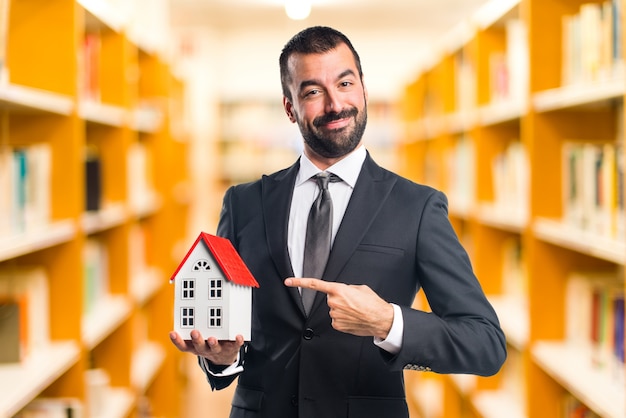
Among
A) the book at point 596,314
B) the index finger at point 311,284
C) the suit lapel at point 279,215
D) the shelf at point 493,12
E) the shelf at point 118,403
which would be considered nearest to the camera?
the index finger at point 311,284

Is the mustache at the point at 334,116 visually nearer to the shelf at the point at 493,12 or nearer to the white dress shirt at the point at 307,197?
the white dress shirt at the point at 307,197

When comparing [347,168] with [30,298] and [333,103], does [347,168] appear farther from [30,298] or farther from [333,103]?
[30,298]

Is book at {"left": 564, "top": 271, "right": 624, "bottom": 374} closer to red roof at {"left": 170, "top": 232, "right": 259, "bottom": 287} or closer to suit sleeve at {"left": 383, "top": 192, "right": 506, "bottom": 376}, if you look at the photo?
suit sleeve at {"left": 383, "top": 192, "right": 506, "bottom": 376}

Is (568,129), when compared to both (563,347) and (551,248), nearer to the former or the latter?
(551,248)

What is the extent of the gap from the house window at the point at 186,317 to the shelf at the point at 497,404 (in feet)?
7.39

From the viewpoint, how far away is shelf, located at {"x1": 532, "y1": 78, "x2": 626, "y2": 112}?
221 centimetres

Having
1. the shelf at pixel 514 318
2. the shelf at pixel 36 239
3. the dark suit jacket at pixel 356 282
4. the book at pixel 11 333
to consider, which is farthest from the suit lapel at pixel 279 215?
the shelf at pixel 514 318

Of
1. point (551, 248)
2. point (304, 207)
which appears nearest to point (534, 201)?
point (551, 248)

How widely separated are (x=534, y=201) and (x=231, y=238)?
163 cm

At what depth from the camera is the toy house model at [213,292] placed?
1.45 meters

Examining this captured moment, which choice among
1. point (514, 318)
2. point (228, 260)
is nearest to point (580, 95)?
point (514, 318)

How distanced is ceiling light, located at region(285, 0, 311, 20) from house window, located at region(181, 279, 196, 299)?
23.7ft

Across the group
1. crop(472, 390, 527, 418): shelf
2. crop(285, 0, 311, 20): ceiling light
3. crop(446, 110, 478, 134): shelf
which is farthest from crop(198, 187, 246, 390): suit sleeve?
crop(285, 0, 311, 20): ceiling light

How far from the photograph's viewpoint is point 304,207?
1.63 metres
